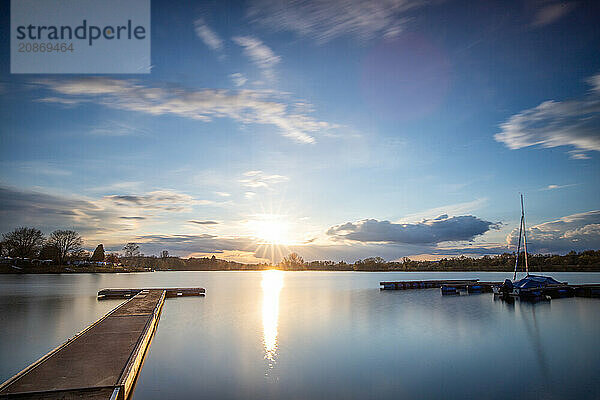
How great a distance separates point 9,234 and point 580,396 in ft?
385

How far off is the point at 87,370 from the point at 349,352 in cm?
1156

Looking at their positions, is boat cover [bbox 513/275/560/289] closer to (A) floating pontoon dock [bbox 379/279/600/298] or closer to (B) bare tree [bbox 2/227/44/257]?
(A) floating pontoon dock [bbox 379/279/600/298]

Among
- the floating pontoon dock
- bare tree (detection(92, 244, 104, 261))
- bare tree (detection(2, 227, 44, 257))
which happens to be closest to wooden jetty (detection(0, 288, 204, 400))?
the floating pontoon dock

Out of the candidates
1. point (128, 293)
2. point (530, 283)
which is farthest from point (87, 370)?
point (530, 283)

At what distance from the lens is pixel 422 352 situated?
1870 centimetres

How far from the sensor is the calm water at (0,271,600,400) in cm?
1327

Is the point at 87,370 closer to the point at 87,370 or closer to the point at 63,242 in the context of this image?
the point at 87,370

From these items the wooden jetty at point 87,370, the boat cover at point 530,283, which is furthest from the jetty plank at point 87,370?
the boat cover at point 530,283

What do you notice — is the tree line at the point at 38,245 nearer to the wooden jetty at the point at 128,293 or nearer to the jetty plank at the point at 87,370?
the wooden jetty at the point at 128,293

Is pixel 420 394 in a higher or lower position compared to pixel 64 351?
lower

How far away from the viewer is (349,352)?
18.5 meters

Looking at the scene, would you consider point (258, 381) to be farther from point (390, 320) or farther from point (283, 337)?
point (390, 320)

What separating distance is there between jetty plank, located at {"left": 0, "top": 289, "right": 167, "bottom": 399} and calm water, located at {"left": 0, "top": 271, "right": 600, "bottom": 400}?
4.07ft

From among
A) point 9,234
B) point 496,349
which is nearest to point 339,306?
point 496,349
